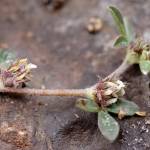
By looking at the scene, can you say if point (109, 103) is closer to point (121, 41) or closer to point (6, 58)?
point (121, 41)

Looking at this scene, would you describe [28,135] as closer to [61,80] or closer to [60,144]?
[60,144]

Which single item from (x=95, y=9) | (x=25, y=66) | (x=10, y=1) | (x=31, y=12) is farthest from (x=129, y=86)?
(x=10, y=1)

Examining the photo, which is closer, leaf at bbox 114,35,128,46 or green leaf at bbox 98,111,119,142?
green leaf at bbox 98,111,119,142

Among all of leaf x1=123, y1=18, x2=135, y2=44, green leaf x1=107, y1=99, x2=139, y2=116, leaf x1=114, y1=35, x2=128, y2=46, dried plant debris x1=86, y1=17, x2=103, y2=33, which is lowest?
green leaf x1=107, y1=99, x2=139, y2=116

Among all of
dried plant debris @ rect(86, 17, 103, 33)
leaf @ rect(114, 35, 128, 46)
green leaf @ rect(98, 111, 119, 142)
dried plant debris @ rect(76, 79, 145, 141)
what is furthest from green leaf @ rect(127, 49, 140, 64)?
dried plant debris @ rect(86, 17, 103, 33)

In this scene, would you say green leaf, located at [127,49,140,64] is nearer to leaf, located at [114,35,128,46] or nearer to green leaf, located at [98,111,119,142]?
leaf, located at [114,35,128,46]

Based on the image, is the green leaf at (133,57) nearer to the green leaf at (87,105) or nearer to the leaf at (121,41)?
the leaf at (121,41)

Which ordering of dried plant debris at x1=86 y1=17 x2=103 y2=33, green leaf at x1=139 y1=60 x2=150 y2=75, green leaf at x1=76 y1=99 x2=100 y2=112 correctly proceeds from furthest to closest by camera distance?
dried plant debris at x1=86 y1=17 x2=103 y2=33 → green leaf at x1=139 y1=60 x2=150 y2=75 → green leaf at x1=76 y1=99 x2=100 y2=112

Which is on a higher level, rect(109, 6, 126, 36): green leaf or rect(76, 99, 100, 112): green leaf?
rect(109, 6, 126, 36): green leaf
